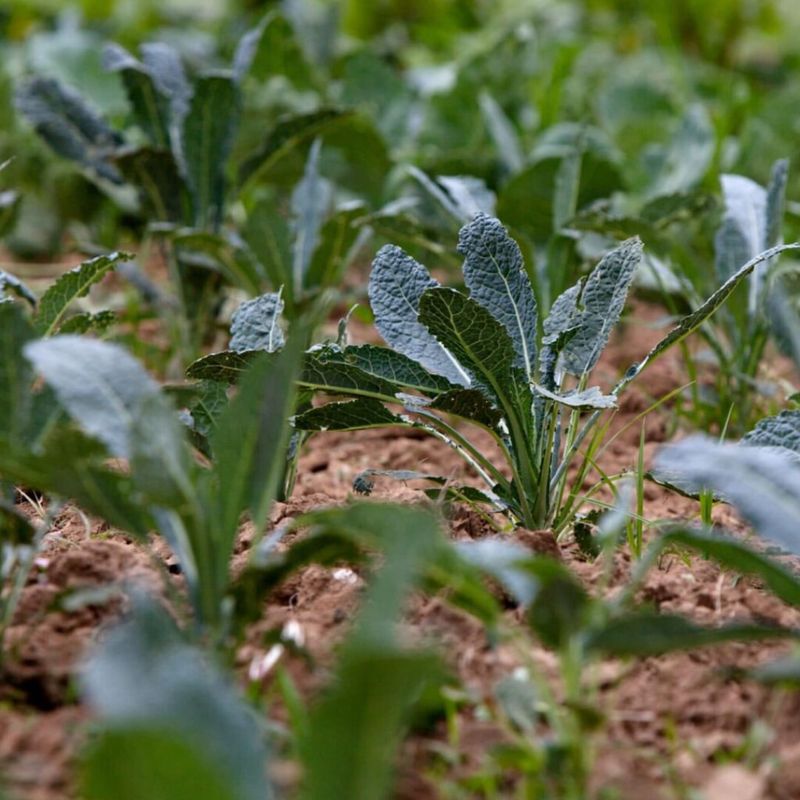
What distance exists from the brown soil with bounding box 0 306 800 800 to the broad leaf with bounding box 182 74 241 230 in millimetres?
895

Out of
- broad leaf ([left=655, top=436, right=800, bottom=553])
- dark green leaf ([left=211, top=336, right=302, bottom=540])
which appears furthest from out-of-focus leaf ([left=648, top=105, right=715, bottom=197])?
dark green leaf ([left=211, top=336, right=302, bottom=540])

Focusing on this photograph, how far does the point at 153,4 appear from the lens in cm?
458

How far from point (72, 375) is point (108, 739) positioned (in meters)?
0.43

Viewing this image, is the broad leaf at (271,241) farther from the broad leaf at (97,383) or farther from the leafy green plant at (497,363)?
the broad leaf at (97,383)

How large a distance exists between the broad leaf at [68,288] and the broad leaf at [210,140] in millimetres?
770

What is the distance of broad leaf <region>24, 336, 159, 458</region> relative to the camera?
3.45ft

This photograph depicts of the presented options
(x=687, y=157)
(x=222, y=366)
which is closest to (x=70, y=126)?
(x=222, y=366)

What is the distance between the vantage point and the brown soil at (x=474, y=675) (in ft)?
3.24

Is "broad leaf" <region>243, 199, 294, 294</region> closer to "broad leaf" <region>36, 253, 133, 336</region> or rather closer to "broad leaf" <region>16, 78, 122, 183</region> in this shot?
"broad leaf" <region>16, 78, 122, 183</region>

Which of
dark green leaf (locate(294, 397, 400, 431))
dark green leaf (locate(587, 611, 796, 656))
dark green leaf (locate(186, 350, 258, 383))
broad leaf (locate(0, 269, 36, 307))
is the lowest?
dark green leaf (locate(587, 611, 796, 656))

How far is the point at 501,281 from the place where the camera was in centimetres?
144

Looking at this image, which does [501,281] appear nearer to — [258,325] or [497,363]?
[497,363]

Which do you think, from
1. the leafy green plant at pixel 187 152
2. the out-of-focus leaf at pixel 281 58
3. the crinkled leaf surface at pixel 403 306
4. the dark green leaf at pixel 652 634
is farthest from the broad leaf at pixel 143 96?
Result: the dark green leaf at pixel 652 634

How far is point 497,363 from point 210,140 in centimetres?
100
